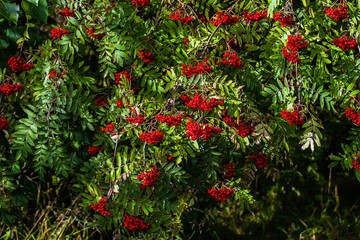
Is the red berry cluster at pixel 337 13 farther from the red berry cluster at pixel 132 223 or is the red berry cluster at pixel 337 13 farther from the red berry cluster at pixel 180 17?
the red berry cluster at pixel 132 223

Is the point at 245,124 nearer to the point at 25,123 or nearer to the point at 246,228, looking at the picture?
the point at 25,123

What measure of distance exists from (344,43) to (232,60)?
2.11 feet

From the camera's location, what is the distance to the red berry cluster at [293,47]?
7.01 ft

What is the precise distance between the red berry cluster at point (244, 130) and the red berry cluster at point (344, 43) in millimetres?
689

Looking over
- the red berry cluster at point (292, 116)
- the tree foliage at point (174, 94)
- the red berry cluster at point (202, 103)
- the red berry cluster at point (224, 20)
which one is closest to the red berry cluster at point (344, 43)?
the tree foliage at point (174, 94)

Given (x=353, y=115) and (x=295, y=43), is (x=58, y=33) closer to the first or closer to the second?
(x=295, y=43)

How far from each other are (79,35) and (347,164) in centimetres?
177

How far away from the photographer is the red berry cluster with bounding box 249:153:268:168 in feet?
8.09

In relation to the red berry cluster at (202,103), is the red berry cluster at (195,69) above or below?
above

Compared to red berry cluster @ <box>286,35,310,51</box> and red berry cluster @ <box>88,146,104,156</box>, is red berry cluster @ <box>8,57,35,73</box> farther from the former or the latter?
red berry cluster @ <box>286,35,310,51</box>

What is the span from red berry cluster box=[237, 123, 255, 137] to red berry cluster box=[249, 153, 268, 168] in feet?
0.92

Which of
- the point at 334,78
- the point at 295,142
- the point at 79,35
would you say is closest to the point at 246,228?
the point at 295,142

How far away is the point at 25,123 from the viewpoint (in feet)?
7.75

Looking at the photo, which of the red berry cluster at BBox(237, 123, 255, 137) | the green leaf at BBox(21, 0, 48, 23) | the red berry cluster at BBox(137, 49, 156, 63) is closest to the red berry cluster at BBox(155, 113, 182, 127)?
the red berry cluster at BBox(237, 123, 255, 137)
